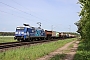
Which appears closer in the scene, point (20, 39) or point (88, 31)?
point (88, 31)

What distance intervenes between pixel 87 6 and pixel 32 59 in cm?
548

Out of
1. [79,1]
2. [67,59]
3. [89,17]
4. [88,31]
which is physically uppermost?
[79,1]

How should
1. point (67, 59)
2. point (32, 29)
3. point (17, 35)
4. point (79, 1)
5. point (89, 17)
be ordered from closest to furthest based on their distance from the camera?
point (89, 17) → point (67, 59) → point (79, 1) → point (17, 35) → point (32, 29)

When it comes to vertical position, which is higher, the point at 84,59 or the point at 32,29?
the point at 32,29

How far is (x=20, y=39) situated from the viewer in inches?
1539

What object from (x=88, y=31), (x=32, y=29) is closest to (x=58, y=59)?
(x=88, y=31)

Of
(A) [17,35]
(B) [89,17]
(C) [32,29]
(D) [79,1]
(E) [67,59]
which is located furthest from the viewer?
(C) [32,29]

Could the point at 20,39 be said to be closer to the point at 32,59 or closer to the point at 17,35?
the point at 17,35

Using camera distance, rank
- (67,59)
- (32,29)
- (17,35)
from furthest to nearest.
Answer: (32,29) < (17,35) < (67,59)

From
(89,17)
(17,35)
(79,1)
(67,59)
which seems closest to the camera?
(89,17)

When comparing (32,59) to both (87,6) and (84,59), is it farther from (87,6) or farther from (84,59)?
(87,6)

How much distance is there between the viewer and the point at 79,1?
1814 cm

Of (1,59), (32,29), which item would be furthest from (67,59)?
(32,29)

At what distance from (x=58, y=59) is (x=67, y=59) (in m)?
0.75
